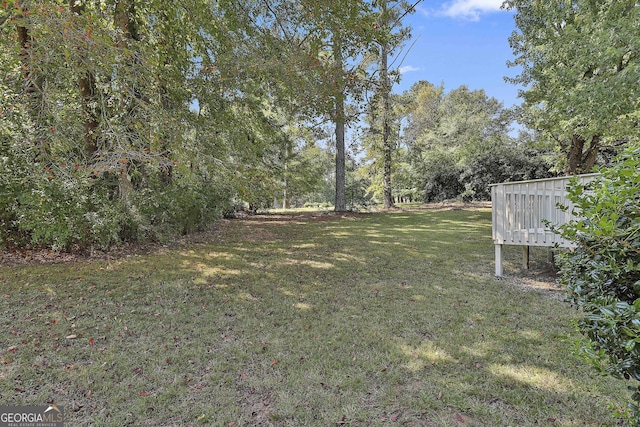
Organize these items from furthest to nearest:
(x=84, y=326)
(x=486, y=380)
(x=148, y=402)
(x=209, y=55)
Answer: (x=209, y=55) < (x=84, y=326) < (x=486, y=380) < (x=148, y=402)

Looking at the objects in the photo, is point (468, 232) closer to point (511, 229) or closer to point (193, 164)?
point (511, 229)

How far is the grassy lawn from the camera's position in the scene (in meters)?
1.92

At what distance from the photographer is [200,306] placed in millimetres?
3547

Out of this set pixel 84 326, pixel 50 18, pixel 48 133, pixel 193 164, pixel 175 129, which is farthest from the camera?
pixel 193 164

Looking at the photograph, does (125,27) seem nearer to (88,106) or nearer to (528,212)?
(88,106)

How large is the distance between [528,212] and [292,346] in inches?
142

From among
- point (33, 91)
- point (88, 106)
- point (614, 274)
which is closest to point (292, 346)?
point (614, 274)

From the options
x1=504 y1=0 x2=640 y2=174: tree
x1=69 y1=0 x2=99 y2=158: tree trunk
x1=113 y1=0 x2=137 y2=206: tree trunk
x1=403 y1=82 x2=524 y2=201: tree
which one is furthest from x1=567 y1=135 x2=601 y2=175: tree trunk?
x1=69 y1=0 x2=99 y2=158: tree trunk

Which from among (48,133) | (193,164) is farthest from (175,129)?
(48,133)

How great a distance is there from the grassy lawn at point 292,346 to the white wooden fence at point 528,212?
633 mm

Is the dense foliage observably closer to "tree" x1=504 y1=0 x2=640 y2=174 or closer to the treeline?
"tree" x1=504 y1=0 x2=640 y2=174

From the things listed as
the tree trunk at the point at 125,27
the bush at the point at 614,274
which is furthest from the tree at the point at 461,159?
the bush at the point at 614,274

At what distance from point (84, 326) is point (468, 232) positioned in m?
7.99

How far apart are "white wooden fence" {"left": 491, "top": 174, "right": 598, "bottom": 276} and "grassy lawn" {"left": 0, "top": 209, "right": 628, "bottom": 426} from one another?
2.08 ft
